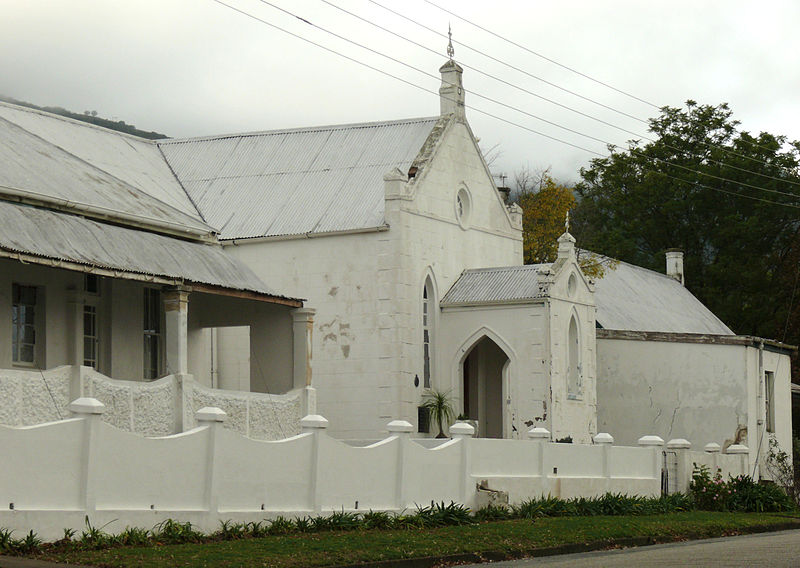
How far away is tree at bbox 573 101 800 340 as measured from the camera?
61656 mm

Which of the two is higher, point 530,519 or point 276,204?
point 276,204

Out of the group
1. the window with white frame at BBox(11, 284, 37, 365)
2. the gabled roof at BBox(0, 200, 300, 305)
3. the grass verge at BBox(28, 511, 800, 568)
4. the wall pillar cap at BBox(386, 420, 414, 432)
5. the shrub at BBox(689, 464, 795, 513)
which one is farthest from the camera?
the shrub at BBox(689, 464, 795, 513)

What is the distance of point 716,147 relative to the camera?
210ft

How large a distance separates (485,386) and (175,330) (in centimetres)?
1388

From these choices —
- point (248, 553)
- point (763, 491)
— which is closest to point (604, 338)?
point (763, 491)

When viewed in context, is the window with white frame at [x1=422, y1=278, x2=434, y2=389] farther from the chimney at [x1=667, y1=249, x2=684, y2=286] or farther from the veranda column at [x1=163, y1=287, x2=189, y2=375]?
the chimney at [x1=667, y1=249, x2=684, y2=286]

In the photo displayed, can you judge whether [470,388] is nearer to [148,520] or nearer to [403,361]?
[403,361]

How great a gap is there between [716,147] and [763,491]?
115 feet

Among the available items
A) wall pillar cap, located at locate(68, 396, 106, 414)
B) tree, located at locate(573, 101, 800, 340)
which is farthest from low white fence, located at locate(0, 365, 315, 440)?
tree, located at locate(573, 101, 800, 340)

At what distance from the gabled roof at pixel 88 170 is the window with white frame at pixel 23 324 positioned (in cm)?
173

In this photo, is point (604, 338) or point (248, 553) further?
point (604, 338)

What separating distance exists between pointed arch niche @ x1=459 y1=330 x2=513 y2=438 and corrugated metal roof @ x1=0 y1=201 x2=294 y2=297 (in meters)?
9.76

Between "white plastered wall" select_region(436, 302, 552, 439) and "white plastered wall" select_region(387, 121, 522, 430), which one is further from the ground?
"white plastered wall" select_region(387, 121, 522, 430)

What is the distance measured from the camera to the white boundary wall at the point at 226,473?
1584 centimetres
